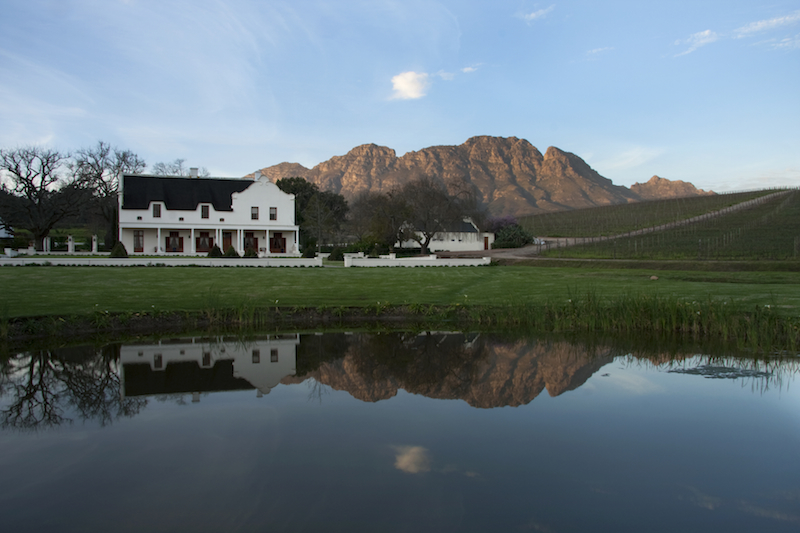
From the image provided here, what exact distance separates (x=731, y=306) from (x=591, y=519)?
37.2 ft

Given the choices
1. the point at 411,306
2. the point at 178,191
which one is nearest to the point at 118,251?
the point at 178,191

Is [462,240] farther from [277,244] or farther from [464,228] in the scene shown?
[277,244]

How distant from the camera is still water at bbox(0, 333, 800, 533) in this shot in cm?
468

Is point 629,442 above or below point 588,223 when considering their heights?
below

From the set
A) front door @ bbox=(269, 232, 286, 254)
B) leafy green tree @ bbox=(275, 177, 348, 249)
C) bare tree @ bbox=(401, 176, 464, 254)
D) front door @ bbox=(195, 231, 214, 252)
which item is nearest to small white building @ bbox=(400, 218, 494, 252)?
bare tree @ bbox=(401, 176, 464, 254)

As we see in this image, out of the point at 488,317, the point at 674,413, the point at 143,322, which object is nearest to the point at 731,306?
the point at 488,317

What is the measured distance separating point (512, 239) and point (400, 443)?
5612 centimetres

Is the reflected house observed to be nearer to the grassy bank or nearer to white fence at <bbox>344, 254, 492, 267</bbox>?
the grassy bank

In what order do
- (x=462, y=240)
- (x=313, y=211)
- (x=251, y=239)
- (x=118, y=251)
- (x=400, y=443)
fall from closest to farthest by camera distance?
(x=400, y=443)
(x=118, y=251)
(x=251, y=239)
(x=313, y=211)
(x=462, y=240)

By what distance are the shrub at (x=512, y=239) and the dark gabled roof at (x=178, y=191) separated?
30.1 m

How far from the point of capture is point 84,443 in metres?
6.32

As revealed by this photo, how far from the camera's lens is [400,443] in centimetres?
633

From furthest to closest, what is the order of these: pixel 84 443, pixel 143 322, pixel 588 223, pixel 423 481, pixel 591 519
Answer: pixel 588 223 < pixel 143 322 < pixel 84 443 < pixel 423 481 < pixel 591 519

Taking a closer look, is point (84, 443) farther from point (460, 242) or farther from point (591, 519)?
point (460, 242)
